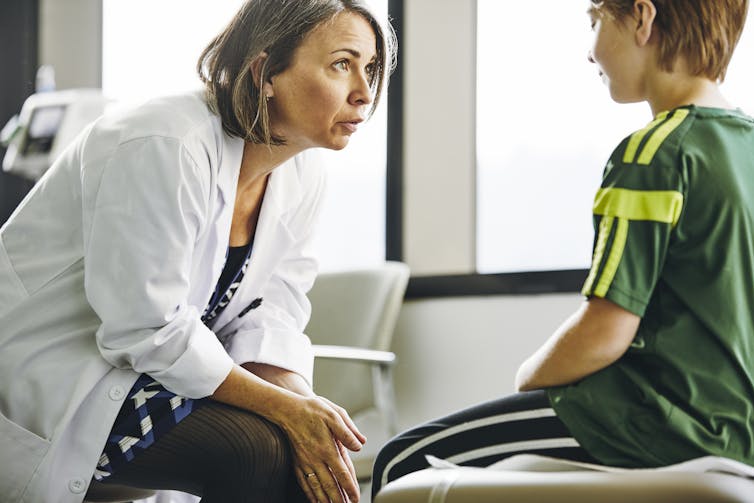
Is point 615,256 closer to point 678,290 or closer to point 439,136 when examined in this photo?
point 678,290

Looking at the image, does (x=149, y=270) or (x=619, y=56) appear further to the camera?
(x=149, y=270)

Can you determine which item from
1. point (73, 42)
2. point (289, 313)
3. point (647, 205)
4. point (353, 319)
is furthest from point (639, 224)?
point (73, 42)

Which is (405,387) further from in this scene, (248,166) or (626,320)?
(626,320)

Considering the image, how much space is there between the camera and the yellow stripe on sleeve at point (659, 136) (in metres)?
1.03

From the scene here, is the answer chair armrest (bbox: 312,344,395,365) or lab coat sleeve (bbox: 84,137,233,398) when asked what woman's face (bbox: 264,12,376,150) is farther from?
chair armrest (bbox: 312,344,395,365)

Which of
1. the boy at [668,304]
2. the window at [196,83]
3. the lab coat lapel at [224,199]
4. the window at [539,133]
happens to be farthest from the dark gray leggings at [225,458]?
the window at [196,83]

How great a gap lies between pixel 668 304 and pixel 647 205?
124mm

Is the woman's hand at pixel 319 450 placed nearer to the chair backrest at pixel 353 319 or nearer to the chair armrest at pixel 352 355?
the chair armrest at pixel 352 355

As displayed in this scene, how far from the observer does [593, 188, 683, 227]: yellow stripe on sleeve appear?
1.01 metres

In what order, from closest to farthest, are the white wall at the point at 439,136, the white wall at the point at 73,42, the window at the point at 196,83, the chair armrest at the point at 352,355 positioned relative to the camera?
the chair armrest at the point at 352,355 → the white wall at the point at 439,136 → the window at the point at 196,83 → the white wall at the point at 73,42

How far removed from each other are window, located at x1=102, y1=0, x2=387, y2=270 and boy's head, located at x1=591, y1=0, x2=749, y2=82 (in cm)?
216

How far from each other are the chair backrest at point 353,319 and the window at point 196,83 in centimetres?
43

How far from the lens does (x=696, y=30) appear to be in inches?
43.9

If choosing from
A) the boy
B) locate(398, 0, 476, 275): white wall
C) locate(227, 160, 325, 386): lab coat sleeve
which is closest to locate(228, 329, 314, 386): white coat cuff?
locate(227, 160, 325, 386): lab coat sleeve
